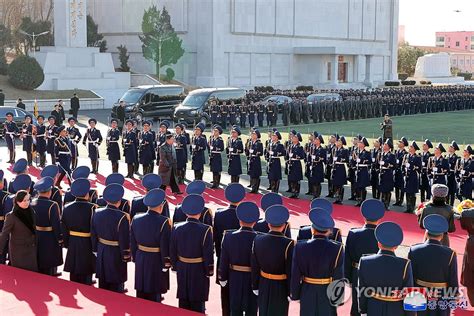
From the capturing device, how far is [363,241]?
7430mm

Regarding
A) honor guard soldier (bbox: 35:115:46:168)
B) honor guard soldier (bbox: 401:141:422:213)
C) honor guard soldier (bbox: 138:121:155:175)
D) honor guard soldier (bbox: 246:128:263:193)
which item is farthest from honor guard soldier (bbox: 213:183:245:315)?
honor guard soldier (bbox: 35:115:46:168)

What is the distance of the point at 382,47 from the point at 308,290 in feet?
224

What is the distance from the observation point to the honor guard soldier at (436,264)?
21.7 ft

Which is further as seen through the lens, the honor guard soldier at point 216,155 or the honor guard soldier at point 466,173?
the honor guard soldier at point 216,155

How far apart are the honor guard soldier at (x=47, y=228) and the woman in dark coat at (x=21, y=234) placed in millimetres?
136

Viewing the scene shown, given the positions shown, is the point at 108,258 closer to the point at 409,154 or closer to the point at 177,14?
the point at 409,154

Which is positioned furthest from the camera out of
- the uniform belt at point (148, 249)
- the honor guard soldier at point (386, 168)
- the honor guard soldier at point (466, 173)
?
the honor guard soldier at point (386, 168)

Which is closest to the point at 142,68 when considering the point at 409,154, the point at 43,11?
the point at 43,11

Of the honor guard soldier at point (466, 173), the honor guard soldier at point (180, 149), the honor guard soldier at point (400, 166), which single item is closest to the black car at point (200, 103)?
the honor guard soldier at point (180, 149)

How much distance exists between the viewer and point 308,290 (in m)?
6.55

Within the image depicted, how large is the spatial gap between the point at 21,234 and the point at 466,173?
8678 millimetres

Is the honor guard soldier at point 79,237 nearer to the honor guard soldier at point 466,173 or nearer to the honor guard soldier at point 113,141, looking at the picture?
the honor guard soldier at point 466,173

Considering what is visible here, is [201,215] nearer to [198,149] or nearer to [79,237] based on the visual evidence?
[79,237]

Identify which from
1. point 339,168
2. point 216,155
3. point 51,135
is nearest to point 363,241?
point 339,168
